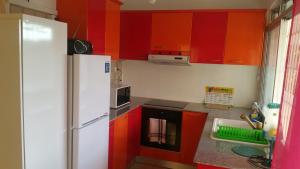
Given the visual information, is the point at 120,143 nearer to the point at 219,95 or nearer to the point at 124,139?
the point at 124,139

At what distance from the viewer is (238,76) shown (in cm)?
337


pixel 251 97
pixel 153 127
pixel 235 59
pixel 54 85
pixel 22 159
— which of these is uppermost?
pixel 235 59

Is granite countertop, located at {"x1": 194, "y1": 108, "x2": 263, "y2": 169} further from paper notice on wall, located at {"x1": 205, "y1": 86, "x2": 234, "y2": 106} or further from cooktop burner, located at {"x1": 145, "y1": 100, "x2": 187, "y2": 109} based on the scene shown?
paper notice on wall, located at {"x1": 205, "y1": 86, "x2": 234, "y2": 106}

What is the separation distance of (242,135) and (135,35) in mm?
2090

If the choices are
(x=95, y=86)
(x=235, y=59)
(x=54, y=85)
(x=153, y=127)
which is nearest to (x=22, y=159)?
(x=54, y=85)

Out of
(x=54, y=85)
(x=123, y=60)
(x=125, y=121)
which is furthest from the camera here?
(x=123, y=60)

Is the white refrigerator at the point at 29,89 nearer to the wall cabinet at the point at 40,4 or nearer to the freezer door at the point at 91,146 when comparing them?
the freezer door at the point at 91,146

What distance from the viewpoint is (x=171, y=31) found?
3.29 meters

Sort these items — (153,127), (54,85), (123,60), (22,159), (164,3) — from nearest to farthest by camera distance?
1. (22,159)
2. (54,85)
3. (164,3)
4. (153,127)
5. (123,60)

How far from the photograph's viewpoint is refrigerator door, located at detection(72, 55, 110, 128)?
6.10 feet

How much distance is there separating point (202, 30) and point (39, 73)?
2.28 meters

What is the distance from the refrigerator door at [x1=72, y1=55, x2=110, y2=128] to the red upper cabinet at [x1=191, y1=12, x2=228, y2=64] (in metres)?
1.45

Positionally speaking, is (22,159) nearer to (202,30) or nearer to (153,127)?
(153,127)

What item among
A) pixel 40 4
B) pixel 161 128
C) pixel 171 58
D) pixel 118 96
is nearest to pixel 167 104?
pixel 161 128
